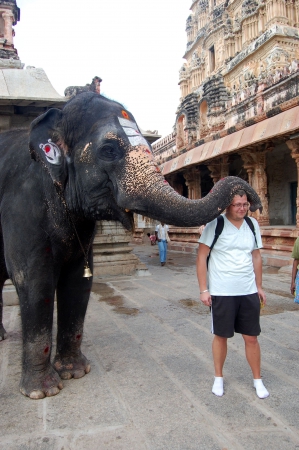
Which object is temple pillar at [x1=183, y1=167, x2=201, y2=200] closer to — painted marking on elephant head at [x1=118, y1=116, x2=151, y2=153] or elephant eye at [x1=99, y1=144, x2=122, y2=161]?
painted marking on elephant head at [x1=118, y1=116, x2=151, y2=153]

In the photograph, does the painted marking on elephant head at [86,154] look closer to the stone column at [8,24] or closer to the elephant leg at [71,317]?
the elephant leg at [71,317]

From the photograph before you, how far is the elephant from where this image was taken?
2273 mm

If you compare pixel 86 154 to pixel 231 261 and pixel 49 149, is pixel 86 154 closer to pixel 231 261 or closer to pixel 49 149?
pixel 49 149

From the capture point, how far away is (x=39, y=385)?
8.36 ft

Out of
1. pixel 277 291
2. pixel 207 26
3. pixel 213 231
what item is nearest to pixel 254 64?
pixel 207 26

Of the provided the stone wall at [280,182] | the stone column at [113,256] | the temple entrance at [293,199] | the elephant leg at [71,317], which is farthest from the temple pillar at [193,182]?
the elephant leg at [71,317]

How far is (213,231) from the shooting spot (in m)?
2.55

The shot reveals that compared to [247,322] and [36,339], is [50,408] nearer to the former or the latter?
[36,339]

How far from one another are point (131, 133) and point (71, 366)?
183 centimetres

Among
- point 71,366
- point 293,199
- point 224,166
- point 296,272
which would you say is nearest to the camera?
point 71,366

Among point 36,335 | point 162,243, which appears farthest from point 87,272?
point 162,243

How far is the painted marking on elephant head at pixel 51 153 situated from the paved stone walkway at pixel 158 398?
1.60m

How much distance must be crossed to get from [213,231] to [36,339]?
4.71 ft

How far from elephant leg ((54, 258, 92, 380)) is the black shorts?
1063 millimetres
